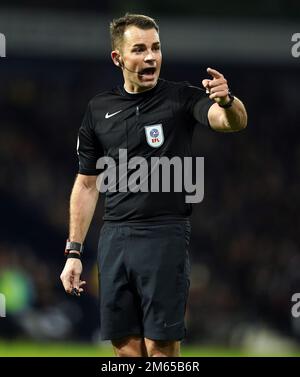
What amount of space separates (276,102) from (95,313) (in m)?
8.28

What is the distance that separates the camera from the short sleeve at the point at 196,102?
19.0 ft

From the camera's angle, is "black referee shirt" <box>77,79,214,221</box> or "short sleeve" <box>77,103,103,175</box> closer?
"black referee shirt" <box>77,79,214,221</box>

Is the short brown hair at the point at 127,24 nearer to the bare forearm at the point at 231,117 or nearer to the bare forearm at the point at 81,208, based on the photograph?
the bare forearm at the point at 231,117

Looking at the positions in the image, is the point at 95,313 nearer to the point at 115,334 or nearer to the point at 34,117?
the point at 34,117

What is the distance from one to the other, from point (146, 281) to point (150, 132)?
2.88 feet

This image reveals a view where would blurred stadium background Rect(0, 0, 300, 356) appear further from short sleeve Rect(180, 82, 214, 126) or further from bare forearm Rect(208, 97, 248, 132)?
bare forearm Rect(208, 97, 248, 132)

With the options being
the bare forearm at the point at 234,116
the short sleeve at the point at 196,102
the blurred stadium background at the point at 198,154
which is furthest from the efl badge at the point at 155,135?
the blurred stadium background at the point at 198,154

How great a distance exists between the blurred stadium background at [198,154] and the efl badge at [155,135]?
992 cm

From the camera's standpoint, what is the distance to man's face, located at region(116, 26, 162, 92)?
599 cm

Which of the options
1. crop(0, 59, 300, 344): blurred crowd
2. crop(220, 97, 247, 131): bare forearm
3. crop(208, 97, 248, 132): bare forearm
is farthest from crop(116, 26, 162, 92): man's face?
crop(0, 59, 300, 344): blurred crowd

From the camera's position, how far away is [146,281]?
588 cm

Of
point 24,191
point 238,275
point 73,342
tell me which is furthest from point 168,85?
point 24,191

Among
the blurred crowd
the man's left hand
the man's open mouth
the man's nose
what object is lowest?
the blurred crowd

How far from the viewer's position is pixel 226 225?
1967 cm
